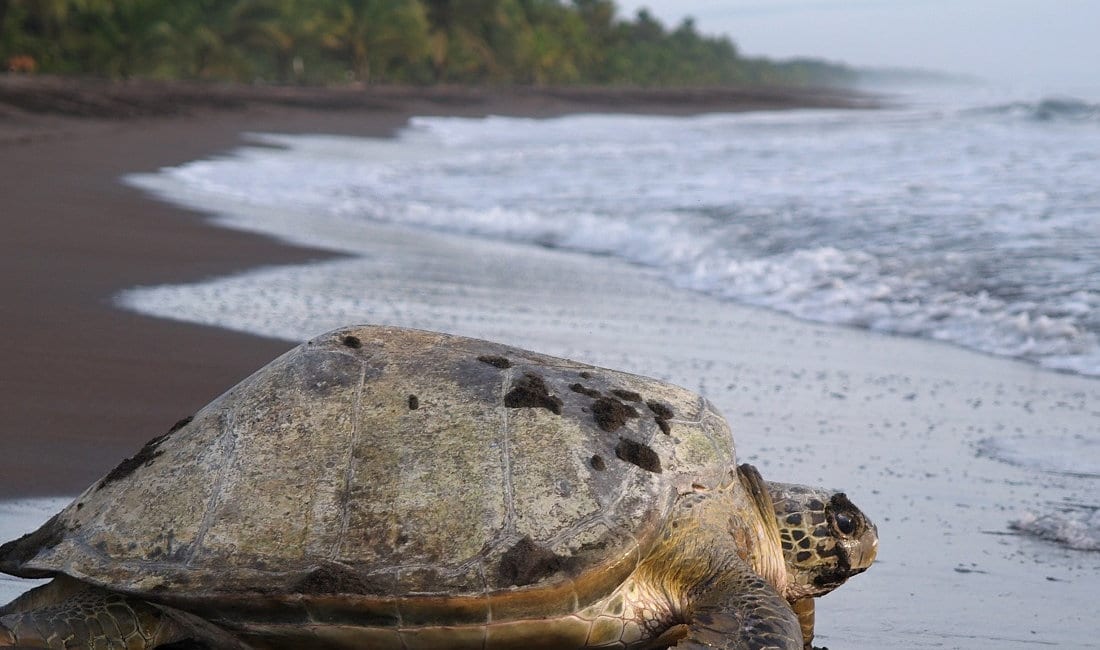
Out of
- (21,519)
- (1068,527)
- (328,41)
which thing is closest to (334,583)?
(21,519)

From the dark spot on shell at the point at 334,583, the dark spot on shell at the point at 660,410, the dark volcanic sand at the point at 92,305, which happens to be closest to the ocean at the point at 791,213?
the dark volcanic sand at the point at 92,305

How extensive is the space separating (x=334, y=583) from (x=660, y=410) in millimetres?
905

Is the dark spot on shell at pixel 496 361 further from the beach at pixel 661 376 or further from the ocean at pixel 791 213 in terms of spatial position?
the ocean at pixel 791 213

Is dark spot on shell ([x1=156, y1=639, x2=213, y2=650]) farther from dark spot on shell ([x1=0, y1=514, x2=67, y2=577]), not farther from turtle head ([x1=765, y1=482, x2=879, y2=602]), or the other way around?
turtle head ([x1=765, y1=482, x2=879, y2=602])

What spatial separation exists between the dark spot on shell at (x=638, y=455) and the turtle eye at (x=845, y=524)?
550 mm

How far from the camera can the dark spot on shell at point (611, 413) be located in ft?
9.48

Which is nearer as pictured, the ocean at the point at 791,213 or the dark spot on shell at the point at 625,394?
the dark spot on shell at the point at 625,394

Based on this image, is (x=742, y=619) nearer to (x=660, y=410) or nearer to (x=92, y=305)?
(x=660, y=410)

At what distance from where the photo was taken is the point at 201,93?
3105 cm

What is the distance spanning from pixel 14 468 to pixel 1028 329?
495cm

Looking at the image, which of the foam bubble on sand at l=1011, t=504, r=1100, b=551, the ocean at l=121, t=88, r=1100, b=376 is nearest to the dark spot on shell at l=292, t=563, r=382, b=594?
the foam bubble on sand at l=1011, t=504, r=1100, b=551

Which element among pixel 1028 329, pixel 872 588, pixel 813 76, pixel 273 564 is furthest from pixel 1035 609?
pixel 813 76

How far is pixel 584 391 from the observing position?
9.74ft

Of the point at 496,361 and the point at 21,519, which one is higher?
the point at 496,361
